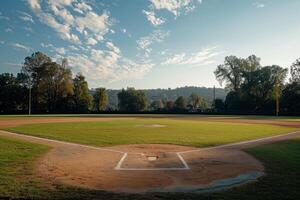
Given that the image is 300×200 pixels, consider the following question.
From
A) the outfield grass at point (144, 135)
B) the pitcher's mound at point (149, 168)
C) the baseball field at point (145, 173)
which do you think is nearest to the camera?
the baseball field at point (145, 173)

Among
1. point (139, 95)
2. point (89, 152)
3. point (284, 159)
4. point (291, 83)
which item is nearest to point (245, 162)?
point (284, 159)

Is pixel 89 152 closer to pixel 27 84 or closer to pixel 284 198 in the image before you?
pixel 284 198

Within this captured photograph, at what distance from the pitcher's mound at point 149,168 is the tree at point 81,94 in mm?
75187

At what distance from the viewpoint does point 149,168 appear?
10.9 m

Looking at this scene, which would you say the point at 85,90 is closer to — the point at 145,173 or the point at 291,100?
the point at 291,100

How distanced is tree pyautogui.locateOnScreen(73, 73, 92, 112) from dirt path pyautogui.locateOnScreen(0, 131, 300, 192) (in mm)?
74821

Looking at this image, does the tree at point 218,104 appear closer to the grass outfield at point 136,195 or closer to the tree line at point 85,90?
the tree line at point 85,90

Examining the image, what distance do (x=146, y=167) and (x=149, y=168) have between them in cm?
21

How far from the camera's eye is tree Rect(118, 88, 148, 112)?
366 ft

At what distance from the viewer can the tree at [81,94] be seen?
297 feet

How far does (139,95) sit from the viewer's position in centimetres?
11375

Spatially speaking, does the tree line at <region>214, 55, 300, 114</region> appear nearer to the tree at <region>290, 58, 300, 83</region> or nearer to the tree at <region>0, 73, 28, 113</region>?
the tree at <region>290, 58, 300, 83</region>

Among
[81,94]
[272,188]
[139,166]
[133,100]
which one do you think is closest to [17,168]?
[139,166]

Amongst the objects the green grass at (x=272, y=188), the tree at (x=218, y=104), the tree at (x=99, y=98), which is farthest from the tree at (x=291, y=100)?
the green grass at (x=272, y=188)
